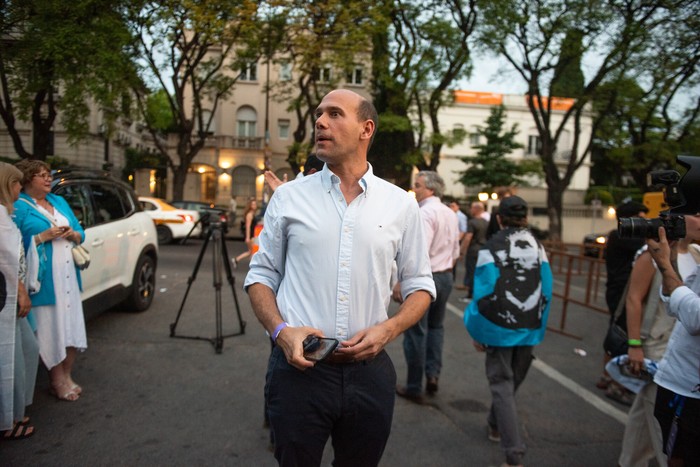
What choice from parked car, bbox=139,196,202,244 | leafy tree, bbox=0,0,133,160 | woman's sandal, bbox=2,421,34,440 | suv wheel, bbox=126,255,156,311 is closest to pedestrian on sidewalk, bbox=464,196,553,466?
woman's sandal, bbox=2,421,34,440

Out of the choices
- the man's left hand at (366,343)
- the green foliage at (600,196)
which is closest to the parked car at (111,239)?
the man's left hand at (366,343)

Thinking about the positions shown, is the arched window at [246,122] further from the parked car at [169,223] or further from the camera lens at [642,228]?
the camera lens at [642,228]

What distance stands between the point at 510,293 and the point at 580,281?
7.61 metres

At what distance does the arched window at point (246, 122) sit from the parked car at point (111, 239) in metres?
33.3

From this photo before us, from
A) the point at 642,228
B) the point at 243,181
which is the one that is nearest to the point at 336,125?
the point at 642,228

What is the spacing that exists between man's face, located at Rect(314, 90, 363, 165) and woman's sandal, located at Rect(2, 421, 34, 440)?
3.02 meters

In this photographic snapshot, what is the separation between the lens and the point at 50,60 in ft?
15.9

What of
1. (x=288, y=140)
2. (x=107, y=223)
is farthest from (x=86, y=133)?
(x=288, y=140)

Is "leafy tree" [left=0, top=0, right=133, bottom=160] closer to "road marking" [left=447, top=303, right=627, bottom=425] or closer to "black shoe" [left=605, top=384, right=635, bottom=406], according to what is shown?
"road marking" [left=447, top=303, right=627, bottom=425]

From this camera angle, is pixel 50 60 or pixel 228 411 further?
pixel 50 60

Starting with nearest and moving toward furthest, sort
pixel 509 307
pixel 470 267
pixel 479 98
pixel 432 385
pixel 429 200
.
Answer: pixel 509 307, pixel 432 385, pixel 429 200, pixel 470 267, pixel 479 98

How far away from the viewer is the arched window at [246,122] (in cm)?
3941

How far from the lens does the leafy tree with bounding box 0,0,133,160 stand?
4.26 meters

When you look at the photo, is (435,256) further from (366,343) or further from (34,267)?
(34,267)
